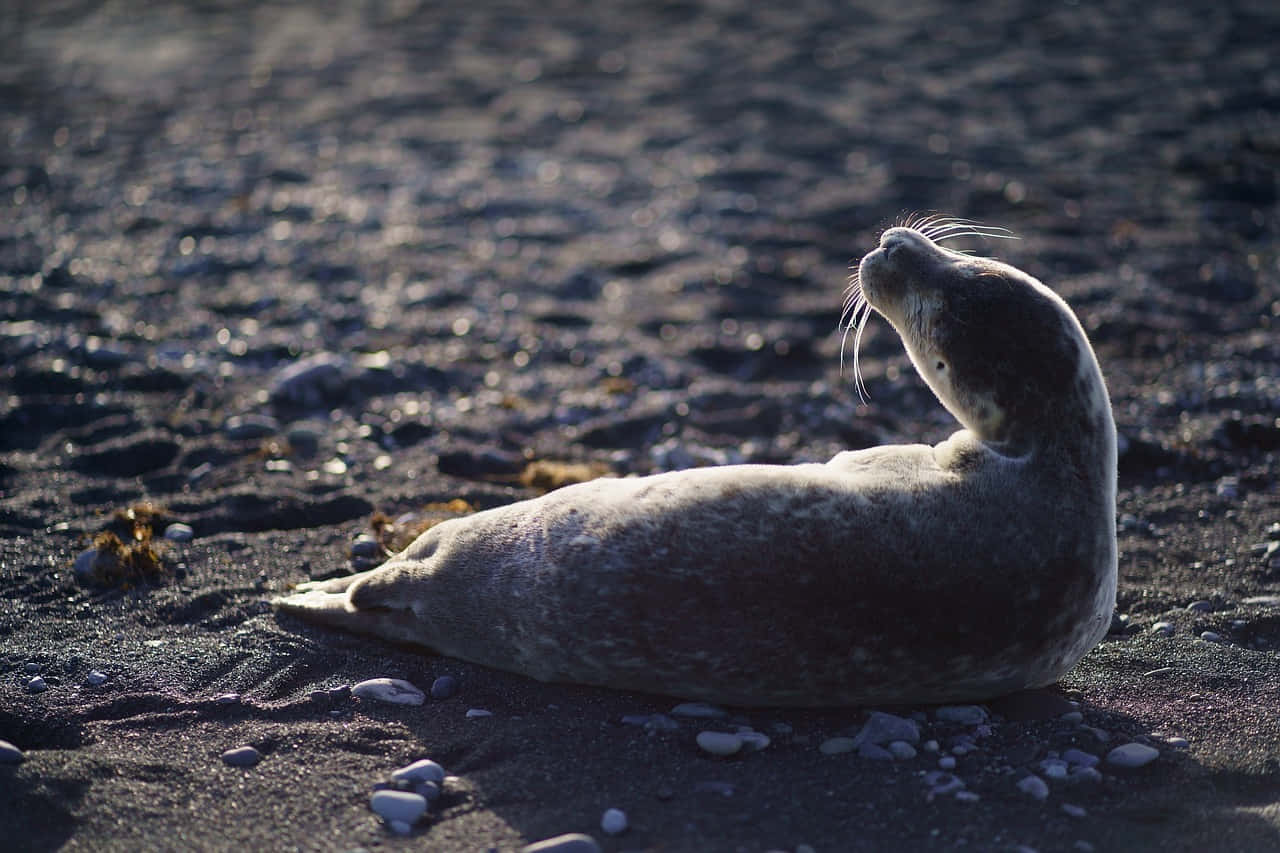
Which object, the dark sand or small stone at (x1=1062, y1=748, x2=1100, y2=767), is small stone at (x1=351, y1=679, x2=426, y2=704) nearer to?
the dark sand

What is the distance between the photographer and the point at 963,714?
3984 mm

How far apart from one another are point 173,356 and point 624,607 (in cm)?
470

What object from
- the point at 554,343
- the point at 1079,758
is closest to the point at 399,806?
the point at 1079,758

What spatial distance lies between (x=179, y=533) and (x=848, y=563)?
10.4 ft

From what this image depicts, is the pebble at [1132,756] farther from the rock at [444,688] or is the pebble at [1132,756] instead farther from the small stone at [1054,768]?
the rock at [444,688]

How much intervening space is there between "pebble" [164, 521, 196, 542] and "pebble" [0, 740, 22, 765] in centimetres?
166

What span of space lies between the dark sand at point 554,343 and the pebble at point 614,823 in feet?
0.16

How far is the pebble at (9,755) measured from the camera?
3729mm

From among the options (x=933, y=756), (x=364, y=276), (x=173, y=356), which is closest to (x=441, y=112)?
(x=364, y=276)

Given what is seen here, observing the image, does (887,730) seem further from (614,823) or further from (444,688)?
(444,688)

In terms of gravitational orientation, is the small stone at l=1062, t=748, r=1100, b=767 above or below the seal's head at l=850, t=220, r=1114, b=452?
below

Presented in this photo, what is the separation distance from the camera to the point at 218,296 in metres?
8.45

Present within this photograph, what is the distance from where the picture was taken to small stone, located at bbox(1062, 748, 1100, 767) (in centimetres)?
375

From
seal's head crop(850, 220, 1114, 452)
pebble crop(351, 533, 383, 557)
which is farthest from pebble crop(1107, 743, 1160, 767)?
pebble crop(351, 533, 383, 557)
